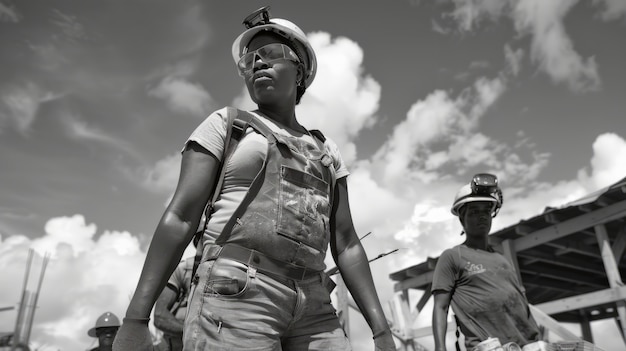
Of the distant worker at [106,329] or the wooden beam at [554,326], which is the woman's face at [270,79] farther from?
the wooden beam at [554,326]

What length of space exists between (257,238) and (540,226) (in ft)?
31.1

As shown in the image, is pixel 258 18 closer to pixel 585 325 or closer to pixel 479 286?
pixel 479 286

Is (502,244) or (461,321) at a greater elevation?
(502,244)

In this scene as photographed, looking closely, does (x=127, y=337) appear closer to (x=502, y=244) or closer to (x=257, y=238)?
(x=257, y=238)

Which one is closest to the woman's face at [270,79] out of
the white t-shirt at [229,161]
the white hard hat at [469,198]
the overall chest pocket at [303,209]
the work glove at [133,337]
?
the white t-shirt at [229,161]

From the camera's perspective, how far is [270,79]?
231cm

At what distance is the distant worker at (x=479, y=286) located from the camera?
4.04m

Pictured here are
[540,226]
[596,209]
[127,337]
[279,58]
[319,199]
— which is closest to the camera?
[127,337]

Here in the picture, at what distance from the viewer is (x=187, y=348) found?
5.70 ft

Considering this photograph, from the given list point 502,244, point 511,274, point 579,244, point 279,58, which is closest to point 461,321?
point 511,274

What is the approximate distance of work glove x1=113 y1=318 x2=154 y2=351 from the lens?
1.64m

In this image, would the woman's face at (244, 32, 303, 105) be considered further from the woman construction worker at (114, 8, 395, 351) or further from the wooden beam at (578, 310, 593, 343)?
the wooden beam at (578, 310, 593, 343)

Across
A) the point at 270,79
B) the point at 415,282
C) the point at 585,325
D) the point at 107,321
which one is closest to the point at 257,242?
the point at 270,79

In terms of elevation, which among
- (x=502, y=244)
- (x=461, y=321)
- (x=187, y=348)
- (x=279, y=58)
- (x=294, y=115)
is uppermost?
(x=502, y=244)
